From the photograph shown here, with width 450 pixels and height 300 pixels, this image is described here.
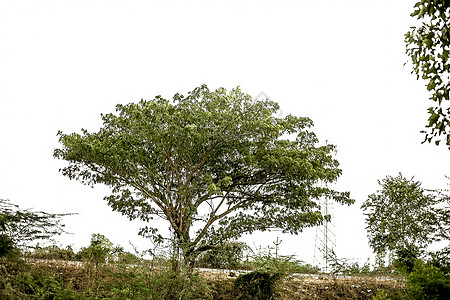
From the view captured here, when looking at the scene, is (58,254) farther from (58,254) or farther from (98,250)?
(98,250)

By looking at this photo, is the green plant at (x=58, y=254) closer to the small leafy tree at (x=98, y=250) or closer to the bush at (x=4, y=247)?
the small leafy tree at (x=98, y=250)

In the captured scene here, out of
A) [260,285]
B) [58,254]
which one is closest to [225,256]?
[260,285]

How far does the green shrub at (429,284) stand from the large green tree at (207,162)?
523cm

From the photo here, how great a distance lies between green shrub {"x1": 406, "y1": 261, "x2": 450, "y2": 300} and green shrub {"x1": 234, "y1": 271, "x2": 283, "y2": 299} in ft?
8.74

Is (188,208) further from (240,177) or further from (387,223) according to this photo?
(387,223)

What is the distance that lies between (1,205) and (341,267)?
7.41 metres

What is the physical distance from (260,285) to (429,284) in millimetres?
3285

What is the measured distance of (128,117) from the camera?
11219 millimetres

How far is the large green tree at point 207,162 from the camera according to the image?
10.4 meters

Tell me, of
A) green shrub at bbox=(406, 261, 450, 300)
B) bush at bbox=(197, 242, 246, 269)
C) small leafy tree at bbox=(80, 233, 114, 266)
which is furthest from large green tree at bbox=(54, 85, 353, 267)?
green shrub at bbox=(406, 261, 450, 300)

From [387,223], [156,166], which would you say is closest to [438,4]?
[156,166]

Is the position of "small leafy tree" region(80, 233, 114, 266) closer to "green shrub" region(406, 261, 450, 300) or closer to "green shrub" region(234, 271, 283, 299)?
"green shrub" region(234, 271, 283, 299)

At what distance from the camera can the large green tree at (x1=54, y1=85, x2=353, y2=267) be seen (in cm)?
1037

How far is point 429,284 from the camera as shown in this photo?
4.86 metres
